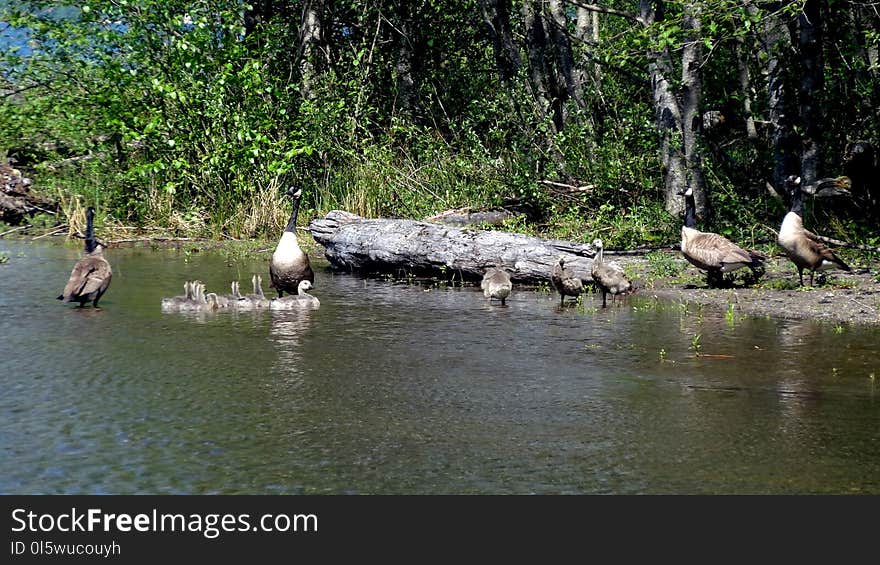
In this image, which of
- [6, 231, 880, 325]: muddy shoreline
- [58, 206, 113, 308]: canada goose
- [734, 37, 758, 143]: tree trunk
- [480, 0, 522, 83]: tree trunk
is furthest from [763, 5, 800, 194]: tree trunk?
[58, 206, 113, 308]: canada goose

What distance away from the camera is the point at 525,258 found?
14.7 metres

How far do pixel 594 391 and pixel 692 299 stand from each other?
546cm

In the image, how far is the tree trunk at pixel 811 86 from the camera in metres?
16.4

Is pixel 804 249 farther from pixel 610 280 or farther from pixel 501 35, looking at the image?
pixel 501 35

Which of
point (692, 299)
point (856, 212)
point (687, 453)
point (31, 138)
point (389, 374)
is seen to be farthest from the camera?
point (31, 138)

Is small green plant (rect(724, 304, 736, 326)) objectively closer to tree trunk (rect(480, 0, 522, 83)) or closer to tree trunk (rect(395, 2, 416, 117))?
tree trunk (rect(480, 0, 522, 83))

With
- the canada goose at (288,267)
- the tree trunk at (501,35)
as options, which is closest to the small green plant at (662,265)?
the canada goose at (288,267)

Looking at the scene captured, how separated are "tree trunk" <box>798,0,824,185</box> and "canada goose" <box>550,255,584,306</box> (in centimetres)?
571

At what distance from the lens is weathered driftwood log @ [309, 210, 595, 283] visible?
14.6 metres

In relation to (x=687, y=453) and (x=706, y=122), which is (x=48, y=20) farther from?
(x=687, y=453)

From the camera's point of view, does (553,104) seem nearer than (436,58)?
Yes

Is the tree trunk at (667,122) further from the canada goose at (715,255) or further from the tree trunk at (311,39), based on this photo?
the tree trunk at (311,39)

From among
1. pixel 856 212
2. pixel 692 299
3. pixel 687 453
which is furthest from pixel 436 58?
pixel 687 453

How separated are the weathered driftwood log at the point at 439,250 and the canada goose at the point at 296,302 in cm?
322
